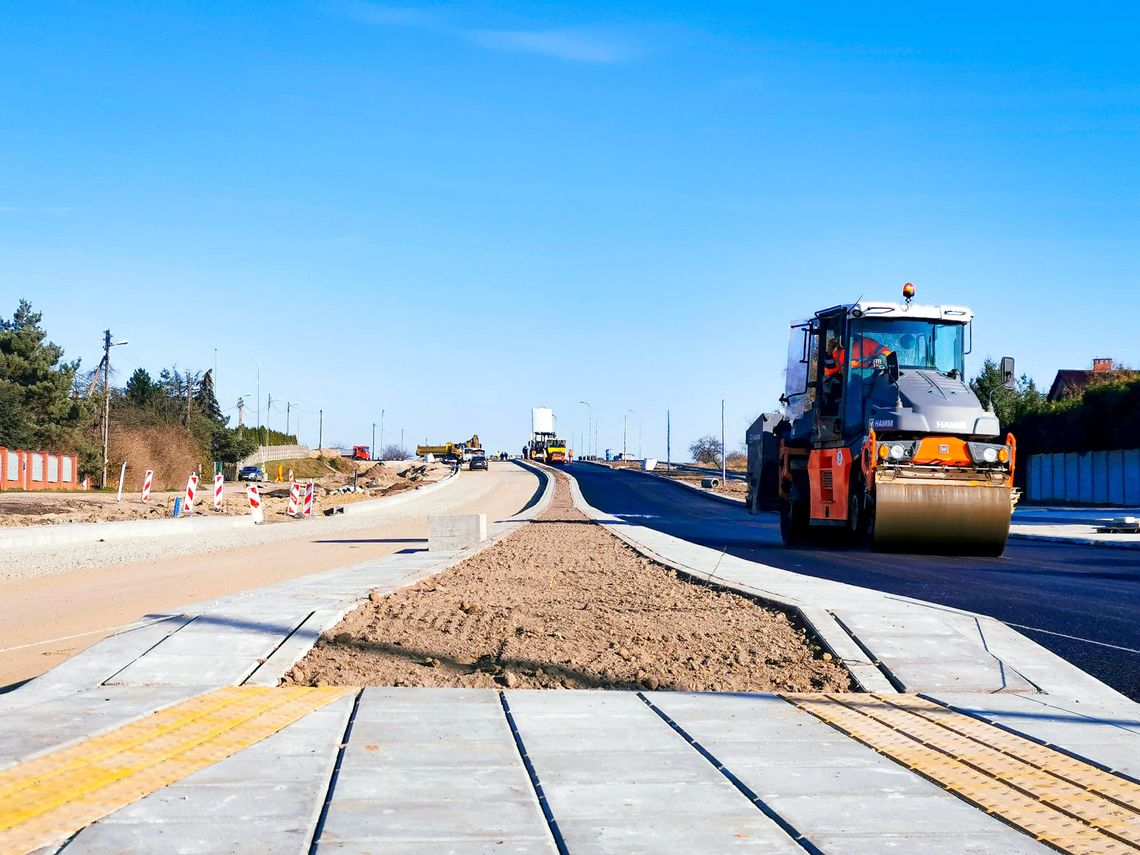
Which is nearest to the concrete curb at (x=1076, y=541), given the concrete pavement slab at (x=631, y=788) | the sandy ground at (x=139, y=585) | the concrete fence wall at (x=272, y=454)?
the sandy ground at (x=139, y=585)

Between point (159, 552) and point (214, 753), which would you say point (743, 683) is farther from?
point (159, 552)

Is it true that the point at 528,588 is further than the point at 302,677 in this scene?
Yes

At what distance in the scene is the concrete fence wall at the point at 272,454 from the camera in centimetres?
10819

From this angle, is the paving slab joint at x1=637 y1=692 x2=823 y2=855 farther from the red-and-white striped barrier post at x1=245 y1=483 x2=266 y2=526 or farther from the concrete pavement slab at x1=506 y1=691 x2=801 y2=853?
the red-and-white striped barrier post at x1=245 y1=483 x2=266 y2=526

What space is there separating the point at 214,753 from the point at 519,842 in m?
2.06

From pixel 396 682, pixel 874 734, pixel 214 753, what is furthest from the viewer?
pixel 396 682

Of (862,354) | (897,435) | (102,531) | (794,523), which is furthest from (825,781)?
(102,531)

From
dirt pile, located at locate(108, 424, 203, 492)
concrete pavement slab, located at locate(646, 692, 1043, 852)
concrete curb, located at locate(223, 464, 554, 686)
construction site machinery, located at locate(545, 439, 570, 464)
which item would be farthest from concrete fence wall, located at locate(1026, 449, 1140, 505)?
construction site machinery, located at locate(545, 439, 570, 464)

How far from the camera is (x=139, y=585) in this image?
16.7m

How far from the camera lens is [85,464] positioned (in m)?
64.5

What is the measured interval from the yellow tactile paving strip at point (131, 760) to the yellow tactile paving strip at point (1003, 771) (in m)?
3.31

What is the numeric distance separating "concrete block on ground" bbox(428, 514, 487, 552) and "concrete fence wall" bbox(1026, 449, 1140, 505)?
105 feet

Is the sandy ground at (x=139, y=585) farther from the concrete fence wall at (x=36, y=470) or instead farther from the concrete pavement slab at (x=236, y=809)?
the concrete fence wall at (x=36, y=470)

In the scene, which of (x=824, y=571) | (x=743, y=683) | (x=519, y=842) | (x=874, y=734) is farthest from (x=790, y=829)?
(x=824, y=571)
